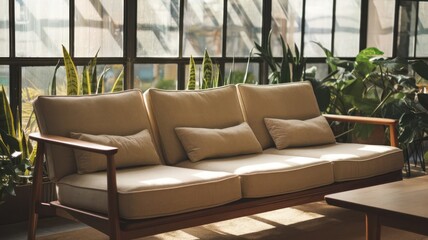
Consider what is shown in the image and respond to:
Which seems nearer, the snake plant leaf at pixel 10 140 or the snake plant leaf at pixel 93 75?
the snake plant leaf at pixel 10 140

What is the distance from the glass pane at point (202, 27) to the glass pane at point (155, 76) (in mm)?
187

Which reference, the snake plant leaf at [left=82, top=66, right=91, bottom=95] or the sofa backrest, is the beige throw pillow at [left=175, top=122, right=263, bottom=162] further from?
the snake plant leaf at [left=82, top=66, right=91, bottom=95]

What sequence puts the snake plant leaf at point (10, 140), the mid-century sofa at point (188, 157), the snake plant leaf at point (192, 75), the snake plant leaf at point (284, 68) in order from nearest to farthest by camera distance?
the mid-century sofa at point (188, 157)
the snake plant leaf at point (10, 140)
the snake plant leaf at point (192, 75)
the snake plant leaf at point (284, 68)

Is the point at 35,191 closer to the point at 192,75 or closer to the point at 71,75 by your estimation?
the point at 71,75

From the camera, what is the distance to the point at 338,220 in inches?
186

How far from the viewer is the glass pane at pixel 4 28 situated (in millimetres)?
4461

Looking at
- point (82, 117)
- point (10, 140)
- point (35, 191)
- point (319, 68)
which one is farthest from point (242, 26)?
point (35, 191)

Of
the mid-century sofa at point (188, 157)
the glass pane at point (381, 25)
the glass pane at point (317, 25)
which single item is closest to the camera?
the mid-century sofa at point (188, 157)

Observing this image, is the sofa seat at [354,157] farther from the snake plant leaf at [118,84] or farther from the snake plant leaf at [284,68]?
the snake plant leaf at [118,84]

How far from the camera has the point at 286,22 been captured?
6172 mm

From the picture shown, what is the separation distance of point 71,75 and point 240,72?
1.69 meters

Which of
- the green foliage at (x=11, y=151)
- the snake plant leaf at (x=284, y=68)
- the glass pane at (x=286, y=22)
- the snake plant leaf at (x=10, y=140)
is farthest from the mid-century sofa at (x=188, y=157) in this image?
the glass pane at (x=286, y=22)

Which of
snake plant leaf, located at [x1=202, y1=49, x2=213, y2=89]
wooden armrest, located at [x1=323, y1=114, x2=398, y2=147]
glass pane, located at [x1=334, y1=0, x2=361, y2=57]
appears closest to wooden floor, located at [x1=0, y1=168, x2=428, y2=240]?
wooden armrest, located at [x1=323, y1=114, x2=398, y2=147]

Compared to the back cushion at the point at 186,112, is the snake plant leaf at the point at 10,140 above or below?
below
